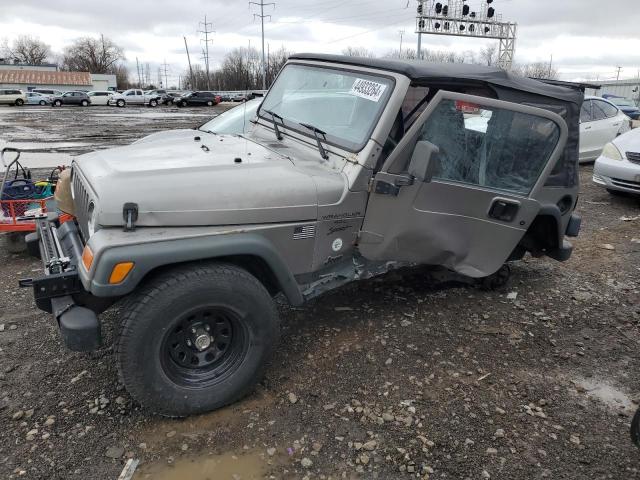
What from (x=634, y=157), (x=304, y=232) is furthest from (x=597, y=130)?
(x=304, y=232)

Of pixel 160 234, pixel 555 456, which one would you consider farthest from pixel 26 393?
pixel 555 456

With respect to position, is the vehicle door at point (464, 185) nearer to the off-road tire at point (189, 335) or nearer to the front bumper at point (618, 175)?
the off-road tire at point (189, 335)

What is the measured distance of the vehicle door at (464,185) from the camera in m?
Answer: 3.29

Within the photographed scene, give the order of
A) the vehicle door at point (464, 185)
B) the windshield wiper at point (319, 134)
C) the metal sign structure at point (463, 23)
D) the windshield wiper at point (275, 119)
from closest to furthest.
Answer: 1. the vehicle door at point (464, 185)
2. the windshield wiper at point (319, 134)
3. the windshield wiper at point (275, 119)
4. the metal sign structure at point (463, 23)

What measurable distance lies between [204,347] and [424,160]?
1.70 m

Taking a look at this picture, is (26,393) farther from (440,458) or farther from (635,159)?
(635,159)

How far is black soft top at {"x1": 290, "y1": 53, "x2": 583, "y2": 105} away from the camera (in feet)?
11.0

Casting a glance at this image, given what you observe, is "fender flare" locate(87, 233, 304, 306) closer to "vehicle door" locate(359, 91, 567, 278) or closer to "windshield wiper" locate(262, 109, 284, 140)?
"vehicle door" locate(359, 91, 567, 278)

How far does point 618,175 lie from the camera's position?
25.9 feet

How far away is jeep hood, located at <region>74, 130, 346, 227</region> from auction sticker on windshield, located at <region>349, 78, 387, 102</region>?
0.59 m

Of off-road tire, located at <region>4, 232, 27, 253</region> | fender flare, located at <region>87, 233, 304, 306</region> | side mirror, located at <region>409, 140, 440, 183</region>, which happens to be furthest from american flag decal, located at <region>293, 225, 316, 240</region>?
off-road tire, located at <region>4, 232, 27, 253</region>

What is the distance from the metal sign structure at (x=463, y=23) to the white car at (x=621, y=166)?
26741 millimetres

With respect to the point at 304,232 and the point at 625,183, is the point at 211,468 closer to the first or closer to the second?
the point at 304,232

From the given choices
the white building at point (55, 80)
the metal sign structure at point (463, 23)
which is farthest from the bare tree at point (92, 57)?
the metal sign structure at point (463, 23)
